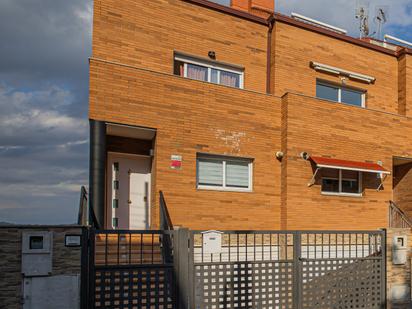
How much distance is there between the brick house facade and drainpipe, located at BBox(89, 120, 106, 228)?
2cm

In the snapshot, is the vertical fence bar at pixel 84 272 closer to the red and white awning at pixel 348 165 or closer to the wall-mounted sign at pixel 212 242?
the wall-mounted sign at pixel 212 242

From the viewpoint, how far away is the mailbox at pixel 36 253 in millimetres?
5031

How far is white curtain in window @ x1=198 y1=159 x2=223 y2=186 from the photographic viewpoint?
33.7 feet

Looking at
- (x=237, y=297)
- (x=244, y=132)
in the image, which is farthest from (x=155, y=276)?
(x=244, y=132)

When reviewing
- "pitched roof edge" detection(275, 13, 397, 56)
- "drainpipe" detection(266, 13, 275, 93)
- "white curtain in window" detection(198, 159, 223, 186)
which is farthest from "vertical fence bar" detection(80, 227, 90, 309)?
"pitched roof edge" detection(275, 13, 397, 56)

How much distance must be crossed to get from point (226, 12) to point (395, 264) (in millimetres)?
7972

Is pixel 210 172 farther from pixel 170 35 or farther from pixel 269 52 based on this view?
pixel 269 52

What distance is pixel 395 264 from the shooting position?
7.50 metres

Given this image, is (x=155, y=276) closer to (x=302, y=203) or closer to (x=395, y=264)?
(x=395, y=264)

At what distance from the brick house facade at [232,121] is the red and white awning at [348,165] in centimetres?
29

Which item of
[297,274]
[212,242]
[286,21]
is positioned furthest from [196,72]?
[297,274]

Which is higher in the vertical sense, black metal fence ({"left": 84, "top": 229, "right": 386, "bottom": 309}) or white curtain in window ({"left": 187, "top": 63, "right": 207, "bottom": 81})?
white curtain in window ({"left": 187, "top": 63, "right": 207, "bottom": 81})

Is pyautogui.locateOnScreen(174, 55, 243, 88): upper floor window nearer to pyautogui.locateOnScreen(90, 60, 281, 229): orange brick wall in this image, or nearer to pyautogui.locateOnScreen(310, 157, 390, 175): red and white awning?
pyautogui.locateOnScreen(90, 60, 281, 229): orange brick wall

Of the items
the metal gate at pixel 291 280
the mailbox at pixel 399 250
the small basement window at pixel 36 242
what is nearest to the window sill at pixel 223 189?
the metal gate at pixel 291 280
